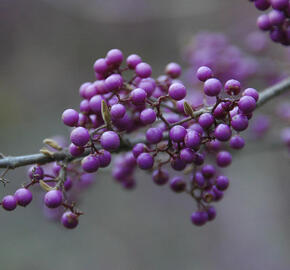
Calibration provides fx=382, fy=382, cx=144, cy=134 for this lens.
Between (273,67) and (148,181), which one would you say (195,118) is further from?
(148,181)

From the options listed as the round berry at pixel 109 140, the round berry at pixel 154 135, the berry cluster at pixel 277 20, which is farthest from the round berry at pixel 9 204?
the berry cluster at pixel 277 20

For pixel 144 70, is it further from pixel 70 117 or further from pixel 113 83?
pixel 70 117

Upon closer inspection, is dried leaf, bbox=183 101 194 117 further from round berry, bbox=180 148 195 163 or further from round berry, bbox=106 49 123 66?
round berry, bbox=106 49 123 66

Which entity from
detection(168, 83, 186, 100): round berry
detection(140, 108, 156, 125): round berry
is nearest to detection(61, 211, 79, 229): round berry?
detection(140, 108, 156, 125): round berry

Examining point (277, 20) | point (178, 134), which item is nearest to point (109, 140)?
point (178, 134)

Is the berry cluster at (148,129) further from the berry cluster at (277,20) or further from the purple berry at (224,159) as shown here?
the berry cluster at (277,20)
